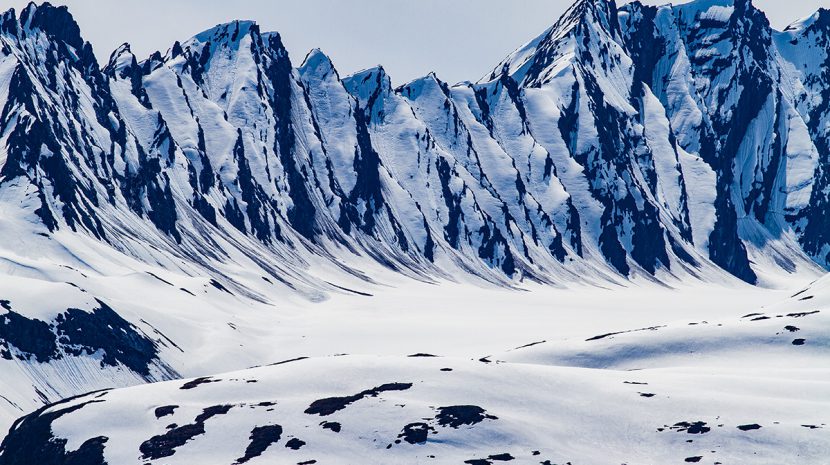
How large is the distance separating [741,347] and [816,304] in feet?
72.8

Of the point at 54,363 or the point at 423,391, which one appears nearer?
the point at 423,391

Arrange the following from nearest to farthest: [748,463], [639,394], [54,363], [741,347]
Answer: [748,463]
[639,394]
[741,347]
[54,363]

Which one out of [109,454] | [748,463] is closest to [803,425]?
[748,463]

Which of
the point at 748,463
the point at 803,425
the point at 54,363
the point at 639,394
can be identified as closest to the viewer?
the point at 748,463

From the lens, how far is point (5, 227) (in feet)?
619

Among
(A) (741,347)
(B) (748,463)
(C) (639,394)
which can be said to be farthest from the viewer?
(A) (741,347)

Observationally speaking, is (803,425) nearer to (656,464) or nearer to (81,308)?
(656,464)

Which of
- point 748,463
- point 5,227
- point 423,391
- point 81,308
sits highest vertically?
point 5,227

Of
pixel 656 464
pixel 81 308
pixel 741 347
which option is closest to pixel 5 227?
pixel 81 308

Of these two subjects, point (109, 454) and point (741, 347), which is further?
point (741, 347)

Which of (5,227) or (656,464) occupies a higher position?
(5,227)

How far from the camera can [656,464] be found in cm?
8212

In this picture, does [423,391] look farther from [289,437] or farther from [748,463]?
[748,463]

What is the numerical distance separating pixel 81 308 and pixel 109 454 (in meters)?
61.5
